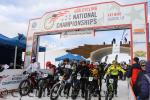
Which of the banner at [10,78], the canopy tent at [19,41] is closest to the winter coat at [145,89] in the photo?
the banner at [10,78]

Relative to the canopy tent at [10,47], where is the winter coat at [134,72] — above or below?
below

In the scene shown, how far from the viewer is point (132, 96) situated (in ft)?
25.6

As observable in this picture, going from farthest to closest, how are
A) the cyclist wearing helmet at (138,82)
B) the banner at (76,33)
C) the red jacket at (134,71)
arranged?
the banner at (76,33)
the red jacket at (134,71)
the cyclist wearing helmet at (138,82)

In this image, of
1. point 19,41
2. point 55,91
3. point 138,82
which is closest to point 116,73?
point 55,91

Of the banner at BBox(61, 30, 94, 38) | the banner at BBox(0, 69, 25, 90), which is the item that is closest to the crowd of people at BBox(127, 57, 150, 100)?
the banner at BBox(0, 69, 25, 90)

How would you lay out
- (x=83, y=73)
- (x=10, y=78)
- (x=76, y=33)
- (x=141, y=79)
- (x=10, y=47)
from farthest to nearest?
(x=10, y=47) < (x=76, y=33) < (x=10, y=78) < (x=83, y=73) < (x=141, y=79)

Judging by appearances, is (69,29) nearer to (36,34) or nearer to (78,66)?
(36,34)

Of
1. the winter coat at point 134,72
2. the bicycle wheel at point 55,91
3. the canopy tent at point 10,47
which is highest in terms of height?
the canopy tent at point 10,47

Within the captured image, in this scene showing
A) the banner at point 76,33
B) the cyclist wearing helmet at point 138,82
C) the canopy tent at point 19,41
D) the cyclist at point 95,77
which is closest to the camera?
the cyclist wearing helmet at point 138,82

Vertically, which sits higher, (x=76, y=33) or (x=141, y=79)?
(x=76, y=33)

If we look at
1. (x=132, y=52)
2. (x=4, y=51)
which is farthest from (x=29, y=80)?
(x=4, y=51)

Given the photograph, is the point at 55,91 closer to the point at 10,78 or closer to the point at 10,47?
the point at 10,78

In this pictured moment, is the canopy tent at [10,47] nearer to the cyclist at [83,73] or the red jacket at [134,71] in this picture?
the cyclist at [83,73]

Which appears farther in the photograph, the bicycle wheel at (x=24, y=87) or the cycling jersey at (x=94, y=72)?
the bicycle wheel at (x=24, y=87)
